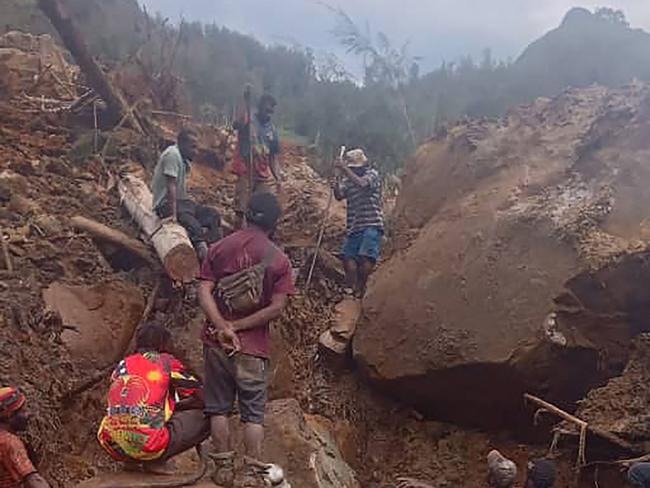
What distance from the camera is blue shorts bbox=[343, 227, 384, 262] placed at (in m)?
7.40

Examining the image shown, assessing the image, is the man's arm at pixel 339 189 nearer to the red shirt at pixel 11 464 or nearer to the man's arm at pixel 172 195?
the man's arm at pixel 172 195

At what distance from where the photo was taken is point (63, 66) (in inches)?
428

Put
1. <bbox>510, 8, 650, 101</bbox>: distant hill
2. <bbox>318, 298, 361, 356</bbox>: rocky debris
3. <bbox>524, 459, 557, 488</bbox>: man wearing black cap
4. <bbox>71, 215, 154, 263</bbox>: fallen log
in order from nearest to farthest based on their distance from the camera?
<bbox>524, 459, 557, 488</bbox>: man wearing black cap < <bbox>318, 298, 361, 356</bbox>: rocky debris < <bbox>71, 215, 154, 263</bbox>: fallen log < <bbox>510, 8, 650, 101</bbox>: distant hill

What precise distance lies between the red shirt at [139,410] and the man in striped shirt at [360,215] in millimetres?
3680

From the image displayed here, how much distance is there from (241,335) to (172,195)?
278cm

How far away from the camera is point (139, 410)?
3.81 metres

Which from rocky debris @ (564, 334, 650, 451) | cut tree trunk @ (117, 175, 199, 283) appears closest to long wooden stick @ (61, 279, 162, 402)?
cut tree trunk @ (117, 175, 199, 283)

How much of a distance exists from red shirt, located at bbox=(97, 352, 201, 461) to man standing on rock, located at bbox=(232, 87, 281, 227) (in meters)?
3.75

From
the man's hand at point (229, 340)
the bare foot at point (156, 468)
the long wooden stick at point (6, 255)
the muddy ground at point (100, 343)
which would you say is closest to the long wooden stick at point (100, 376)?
the muddy ground at point (100, 343)

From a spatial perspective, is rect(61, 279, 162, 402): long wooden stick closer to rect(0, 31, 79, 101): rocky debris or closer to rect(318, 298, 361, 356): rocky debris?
rect(318, 298, 361, 356): rocky debris

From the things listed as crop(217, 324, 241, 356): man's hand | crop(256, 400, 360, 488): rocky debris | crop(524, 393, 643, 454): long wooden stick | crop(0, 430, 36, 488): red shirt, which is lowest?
crop(256, 400, 360, 488): rocky debris

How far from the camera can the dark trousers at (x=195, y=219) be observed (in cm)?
670

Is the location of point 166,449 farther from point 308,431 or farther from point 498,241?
point 498,241

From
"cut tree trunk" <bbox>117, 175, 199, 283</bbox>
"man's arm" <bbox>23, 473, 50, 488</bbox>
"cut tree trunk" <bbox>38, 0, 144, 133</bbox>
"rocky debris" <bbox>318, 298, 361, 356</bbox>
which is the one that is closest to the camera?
"man's arm" <bbox>23, 473, 50, 488</bbox>
